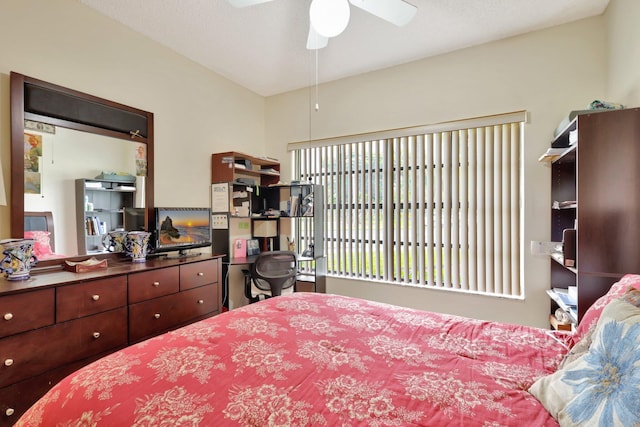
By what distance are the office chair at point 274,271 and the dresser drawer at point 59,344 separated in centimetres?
126

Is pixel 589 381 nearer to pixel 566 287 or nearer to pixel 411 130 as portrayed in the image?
pixel 566 287

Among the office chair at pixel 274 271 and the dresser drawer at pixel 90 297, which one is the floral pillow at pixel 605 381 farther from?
the office chair at pixel 274 271

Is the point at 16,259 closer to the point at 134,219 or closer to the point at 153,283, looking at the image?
the point at 153,283

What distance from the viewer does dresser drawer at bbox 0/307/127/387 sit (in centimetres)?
148

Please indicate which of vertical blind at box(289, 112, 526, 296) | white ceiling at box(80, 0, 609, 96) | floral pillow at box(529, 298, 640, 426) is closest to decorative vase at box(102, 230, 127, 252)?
white ceiling at box(80, 0, 609, 96)

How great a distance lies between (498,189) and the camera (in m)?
2.75

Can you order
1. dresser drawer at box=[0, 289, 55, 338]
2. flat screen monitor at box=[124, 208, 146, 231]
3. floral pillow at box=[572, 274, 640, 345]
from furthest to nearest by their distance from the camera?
flat screen monitor at box=[124, 208, 146, 231]
dresser drawer at box=[0, 289, 55, 338]
floral pillow at box=[572, 274, 640, 345]

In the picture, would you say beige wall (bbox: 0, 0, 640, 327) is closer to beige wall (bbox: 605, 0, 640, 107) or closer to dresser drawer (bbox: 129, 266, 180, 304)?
beige wall (bbox: 605, 0, 640, 107)

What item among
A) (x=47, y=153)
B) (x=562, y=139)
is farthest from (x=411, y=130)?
(x=47, y=153)

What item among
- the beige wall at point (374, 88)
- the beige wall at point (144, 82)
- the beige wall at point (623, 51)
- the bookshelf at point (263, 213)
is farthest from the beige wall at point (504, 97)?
the beige wall at point (144, 82)

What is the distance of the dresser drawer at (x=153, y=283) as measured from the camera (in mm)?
2039

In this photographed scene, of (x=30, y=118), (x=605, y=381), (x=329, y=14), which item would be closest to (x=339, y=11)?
(x=329, y=14)

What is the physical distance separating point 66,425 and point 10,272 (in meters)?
1.42

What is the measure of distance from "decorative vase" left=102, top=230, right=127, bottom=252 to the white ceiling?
172cm
